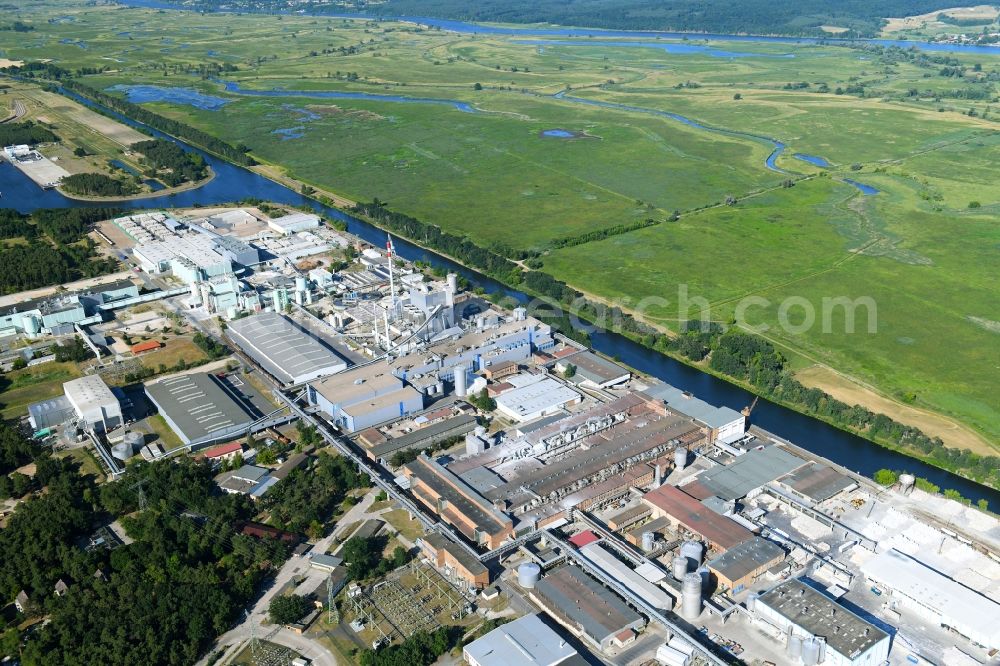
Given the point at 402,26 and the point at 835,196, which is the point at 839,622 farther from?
the point at 402,26

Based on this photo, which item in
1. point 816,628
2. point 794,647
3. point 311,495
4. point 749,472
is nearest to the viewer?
point 794,647

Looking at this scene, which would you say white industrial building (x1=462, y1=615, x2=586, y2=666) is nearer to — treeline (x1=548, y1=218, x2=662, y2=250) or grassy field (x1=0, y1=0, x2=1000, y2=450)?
grassy field (x1=0, y1=0, x2=1000, y2=450)

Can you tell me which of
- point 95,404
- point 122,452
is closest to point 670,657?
point 122,452

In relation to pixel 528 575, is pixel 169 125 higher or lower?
higher

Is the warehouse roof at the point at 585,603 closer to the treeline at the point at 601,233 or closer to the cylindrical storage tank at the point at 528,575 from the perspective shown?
the cylindrical storage tank at the point at 528,575

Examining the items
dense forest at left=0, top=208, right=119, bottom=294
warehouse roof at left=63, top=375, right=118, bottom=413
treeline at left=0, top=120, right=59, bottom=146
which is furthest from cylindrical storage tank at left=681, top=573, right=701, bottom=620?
treeline at left=0, top=120, right=59, bottom=146

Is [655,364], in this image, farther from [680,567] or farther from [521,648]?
[521,648]
